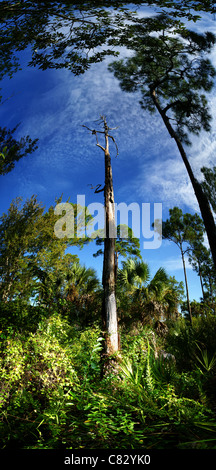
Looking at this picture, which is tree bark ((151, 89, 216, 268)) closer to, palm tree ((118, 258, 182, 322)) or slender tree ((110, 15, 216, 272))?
slender tree ((110, 15, 216, 272))

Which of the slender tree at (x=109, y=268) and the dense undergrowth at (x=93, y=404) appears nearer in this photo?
the dense undergrowth at (x=93, y=404)

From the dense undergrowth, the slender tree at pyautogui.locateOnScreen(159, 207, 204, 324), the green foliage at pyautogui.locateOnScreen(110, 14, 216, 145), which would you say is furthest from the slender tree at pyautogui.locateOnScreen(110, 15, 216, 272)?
the slender tree at pyautogui.locateOnScreen(159, 207, 204, 324)

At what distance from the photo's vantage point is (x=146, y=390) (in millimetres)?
3387

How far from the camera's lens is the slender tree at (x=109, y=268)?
564 cm

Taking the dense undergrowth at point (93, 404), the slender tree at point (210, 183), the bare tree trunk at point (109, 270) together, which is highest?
the slender tree at point (210, 183)

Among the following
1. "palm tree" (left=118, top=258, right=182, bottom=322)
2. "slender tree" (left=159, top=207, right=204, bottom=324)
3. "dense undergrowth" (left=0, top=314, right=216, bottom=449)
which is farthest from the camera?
"slender tree" (left=159, top=207, right=204, bottom=324)

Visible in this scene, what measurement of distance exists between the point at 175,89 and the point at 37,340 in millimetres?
11466

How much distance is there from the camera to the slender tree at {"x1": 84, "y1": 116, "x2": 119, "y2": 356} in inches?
222

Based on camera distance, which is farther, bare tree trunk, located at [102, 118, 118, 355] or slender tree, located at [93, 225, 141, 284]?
slender tree, located at [93, 225, 141, 284]

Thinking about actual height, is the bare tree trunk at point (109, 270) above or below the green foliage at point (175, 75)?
below

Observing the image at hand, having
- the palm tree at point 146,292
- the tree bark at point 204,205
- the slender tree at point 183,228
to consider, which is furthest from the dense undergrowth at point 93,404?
the slender tree at point 183,228

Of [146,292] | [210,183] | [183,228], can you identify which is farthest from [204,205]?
[183,228]

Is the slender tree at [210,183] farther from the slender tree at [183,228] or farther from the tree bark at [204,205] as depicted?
the slender tree at [183,228]

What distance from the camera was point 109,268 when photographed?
22.4 feet
